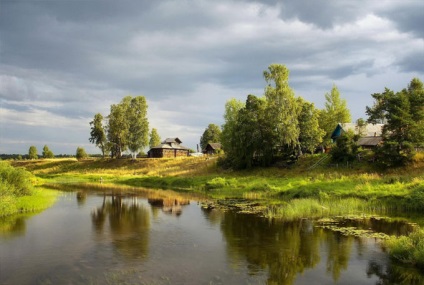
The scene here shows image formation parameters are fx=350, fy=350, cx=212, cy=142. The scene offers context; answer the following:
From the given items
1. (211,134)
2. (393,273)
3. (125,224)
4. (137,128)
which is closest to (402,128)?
(393,273)

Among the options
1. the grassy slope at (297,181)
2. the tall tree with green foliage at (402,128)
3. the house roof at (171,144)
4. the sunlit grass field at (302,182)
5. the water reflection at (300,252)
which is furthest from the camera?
the house roof at (171,144)

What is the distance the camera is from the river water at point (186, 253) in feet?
54.1

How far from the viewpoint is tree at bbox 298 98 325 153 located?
66.9m

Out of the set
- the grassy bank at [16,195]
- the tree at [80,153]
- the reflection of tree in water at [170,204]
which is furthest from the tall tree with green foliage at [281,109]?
the tree at [80,153]

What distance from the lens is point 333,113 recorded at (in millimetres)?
83125

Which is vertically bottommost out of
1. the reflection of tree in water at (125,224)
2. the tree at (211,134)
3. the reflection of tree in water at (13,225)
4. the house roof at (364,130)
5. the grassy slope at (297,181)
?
the reflection of tree in water at (125,224)

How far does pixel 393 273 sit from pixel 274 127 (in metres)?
48.5

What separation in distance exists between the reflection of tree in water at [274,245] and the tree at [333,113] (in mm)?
55318

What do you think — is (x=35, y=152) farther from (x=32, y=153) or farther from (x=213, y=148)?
(x=213, y=148)

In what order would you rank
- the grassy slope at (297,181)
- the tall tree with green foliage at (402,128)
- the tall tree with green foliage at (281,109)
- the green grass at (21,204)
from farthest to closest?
1. the tall tree with green foliage at (281,109)
2. the tall tree with green foliage at (402,128)
3. the grassy slope at (297,181)
4. the green grass at (21,204)

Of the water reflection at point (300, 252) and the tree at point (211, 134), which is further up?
the tree at point (211, 134)

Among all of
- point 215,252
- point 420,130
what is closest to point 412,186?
point 420,130

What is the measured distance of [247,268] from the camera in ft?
58.2

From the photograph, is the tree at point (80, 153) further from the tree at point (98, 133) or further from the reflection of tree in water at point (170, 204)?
the reflection of tree in water at point (170, 204)
